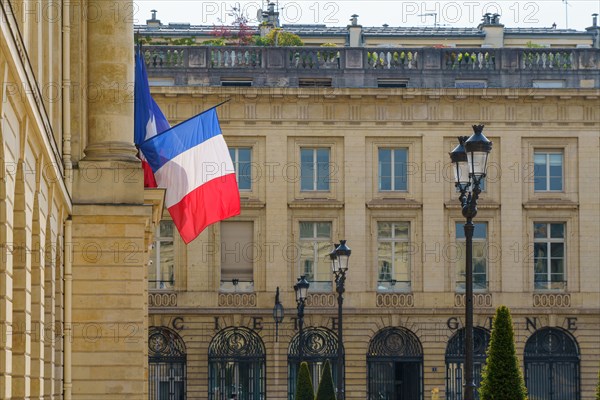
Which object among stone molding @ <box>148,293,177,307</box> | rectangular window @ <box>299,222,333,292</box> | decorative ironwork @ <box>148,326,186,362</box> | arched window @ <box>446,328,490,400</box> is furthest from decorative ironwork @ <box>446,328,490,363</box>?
stone molding @ <box>148,293,177,307</box>

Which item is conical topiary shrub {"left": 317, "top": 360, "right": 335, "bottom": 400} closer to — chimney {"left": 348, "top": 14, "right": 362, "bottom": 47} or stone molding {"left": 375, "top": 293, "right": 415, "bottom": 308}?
stone molding {"left": 375, "top": 293, "right": 415, "bottom": 308}

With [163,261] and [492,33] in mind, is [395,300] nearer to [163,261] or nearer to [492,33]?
A: [163,261]

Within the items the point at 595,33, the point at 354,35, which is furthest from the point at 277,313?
the point at 595,33

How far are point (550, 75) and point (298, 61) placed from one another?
8776 millimetres

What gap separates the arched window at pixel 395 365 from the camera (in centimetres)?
6059

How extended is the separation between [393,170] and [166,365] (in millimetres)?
10171

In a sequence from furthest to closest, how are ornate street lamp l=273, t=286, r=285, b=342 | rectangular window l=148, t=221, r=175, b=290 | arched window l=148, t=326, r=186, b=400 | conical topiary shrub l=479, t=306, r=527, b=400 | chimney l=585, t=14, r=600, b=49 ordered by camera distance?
chimney l=585, t=14, r=600, b=49 → rectangular window l=148, t=221, r=175, b=290 → arched window l=148, t=326, r=186, b=400 → ornate street lamp l=273, t=286, r=285, b=342 → conical topiary shrub l=479, t=306, r=527, b=400

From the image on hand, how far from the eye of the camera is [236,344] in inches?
2378

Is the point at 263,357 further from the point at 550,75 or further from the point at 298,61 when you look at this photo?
the point at 550,75

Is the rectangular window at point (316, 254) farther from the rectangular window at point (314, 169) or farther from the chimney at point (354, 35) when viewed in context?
the chimney at point (354, 35)

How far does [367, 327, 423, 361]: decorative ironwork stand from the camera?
60594 mm

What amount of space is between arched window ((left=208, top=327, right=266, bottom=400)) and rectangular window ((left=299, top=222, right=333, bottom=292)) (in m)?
2.77

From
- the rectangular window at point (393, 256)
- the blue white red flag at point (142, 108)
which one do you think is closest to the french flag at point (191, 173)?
the blue white red flag at point (142, 108)

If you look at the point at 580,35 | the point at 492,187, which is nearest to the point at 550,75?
the point at 492,187
